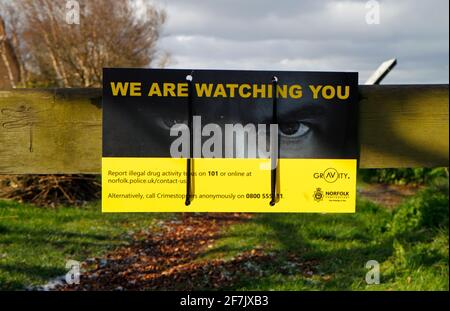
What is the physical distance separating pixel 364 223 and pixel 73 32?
4.70 metres

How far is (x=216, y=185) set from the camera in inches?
58.4

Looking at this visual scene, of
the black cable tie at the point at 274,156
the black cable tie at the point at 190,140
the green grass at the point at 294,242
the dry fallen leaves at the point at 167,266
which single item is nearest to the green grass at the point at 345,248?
the green grass at the point at 294,242

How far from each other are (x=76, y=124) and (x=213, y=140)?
44cm

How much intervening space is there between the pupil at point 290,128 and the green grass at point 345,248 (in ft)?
7.96

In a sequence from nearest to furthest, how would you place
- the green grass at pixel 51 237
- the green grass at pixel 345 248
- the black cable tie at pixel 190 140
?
the black cable tie at pixel 190 140 < the green grass at pixel 51 237 < the green grass at pixel 345 248

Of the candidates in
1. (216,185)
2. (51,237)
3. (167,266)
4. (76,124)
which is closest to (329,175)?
(216,185)

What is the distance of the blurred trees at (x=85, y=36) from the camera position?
4477 millimetres

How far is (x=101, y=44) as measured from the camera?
21.7 feet

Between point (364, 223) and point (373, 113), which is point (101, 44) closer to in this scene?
point (364, 223)

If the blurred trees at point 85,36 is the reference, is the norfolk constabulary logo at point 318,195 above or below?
below

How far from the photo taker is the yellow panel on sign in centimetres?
148

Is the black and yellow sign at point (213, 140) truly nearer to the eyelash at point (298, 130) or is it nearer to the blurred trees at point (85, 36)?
the eyelash at point (298, 130)

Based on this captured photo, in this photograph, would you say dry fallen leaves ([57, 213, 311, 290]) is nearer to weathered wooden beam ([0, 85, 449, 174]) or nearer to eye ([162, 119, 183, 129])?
weathered wooden beam ([0, 85, 449, 174])

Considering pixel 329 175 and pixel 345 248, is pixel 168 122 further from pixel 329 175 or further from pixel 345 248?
pixel 345 248
